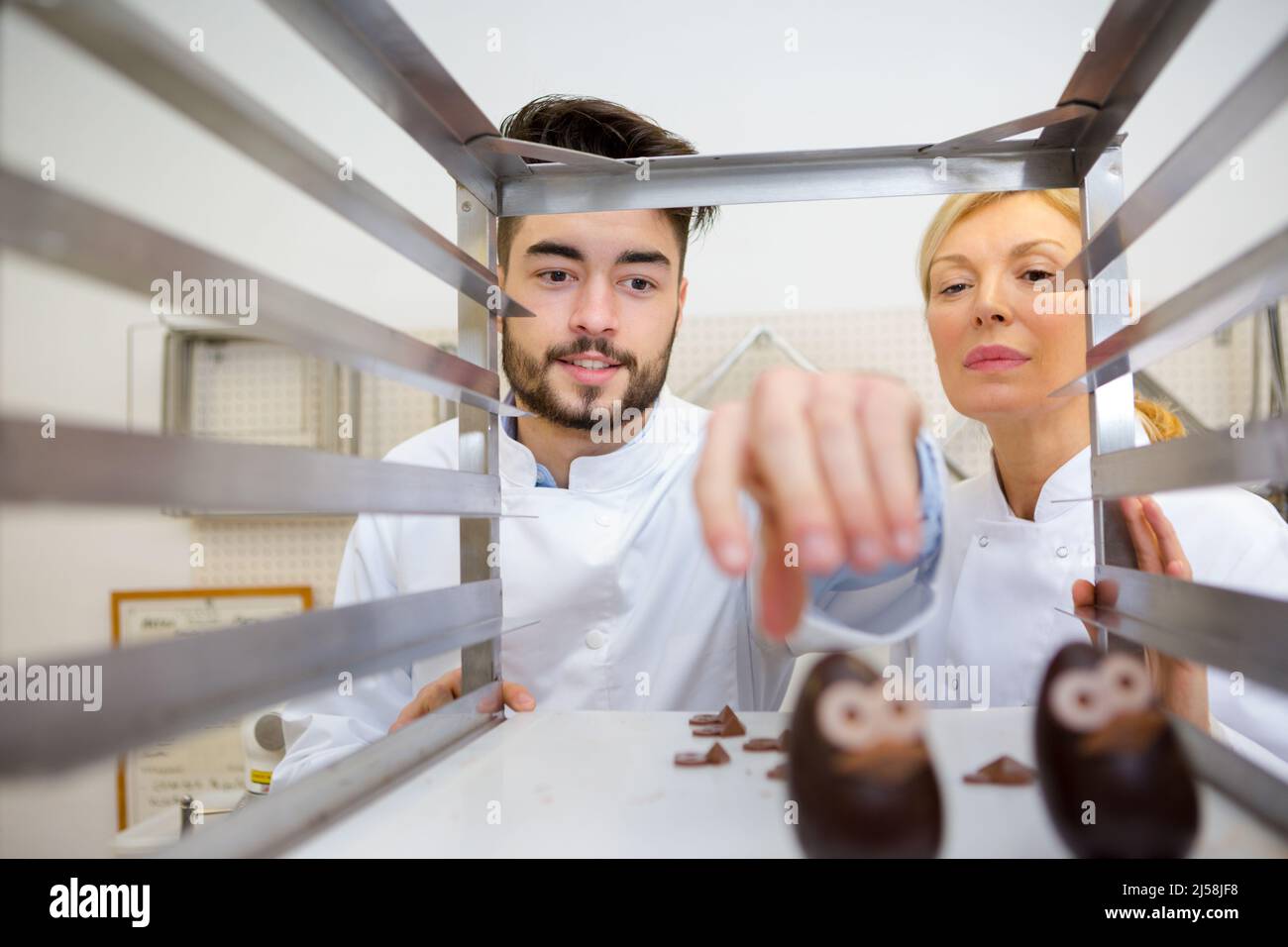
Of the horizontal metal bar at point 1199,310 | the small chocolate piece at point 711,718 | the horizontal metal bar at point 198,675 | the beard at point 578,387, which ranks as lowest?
the small chocolate piece at point 711,718

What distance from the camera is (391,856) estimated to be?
54 cm

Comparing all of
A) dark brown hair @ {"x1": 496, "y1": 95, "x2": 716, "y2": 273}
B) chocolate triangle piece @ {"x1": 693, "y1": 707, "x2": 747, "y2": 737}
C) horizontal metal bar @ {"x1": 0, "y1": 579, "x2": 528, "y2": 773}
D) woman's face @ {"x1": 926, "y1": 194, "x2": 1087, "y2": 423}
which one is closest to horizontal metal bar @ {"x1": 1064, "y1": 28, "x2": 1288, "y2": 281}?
chocolate triangle piece @ {"x1": 693, "y1": 707, "x2": 747, "y2": 737}

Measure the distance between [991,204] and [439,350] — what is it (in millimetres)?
1217

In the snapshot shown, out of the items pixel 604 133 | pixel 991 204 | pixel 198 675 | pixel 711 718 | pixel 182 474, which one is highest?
pixel 604 133

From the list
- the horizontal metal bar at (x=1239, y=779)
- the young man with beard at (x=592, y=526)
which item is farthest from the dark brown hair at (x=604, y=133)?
the horizontal metal bar at (x=1239, y=779)

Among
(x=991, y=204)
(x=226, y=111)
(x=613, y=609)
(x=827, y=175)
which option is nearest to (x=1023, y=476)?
(x=991, y=204)

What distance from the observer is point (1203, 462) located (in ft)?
1.76

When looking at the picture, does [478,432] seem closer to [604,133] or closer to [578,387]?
[578,387]

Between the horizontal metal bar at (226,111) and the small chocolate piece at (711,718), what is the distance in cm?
49

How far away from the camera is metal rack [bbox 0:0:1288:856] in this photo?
1.32ft

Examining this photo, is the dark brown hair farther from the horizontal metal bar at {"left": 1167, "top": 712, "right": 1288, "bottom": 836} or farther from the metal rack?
the horizontal metal bar at {"left": 1167, "top": 712, "right": 1288, "bottom": 836}

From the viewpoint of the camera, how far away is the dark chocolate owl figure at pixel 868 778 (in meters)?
0.46

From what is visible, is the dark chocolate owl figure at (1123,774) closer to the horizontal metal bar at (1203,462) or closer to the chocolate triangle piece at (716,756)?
the horizontal metal bar at (1203,462)
